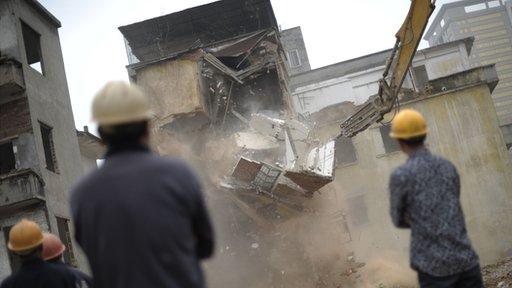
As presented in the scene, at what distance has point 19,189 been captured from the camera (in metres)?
13.7

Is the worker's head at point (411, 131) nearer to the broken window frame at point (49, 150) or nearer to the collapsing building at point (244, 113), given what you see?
the collapsing building at point (244, 113)

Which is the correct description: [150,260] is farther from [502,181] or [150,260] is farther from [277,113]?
[502,181]

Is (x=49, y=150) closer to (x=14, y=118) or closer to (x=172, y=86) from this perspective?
(x=14, y=118)

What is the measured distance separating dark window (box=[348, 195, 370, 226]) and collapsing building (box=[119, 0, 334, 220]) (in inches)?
239

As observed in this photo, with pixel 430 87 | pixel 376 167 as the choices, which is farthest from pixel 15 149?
pixel 430 87

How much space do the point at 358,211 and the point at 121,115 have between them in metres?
22.1

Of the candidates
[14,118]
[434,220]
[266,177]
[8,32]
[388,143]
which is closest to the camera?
[434,220]

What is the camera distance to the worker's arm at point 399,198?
10.3 feet

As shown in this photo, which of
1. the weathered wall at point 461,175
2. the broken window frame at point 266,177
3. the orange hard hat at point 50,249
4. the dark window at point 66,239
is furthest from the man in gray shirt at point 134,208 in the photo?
the weathered wall at point 461,175

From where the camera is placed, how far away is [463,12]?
104 m

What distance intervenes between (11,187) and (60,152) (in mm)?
2551

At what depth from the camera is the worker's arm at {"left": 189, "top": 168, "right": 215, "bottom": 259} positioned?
2.03 m

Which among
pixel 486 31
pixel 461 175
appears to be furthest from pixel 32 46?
pixel 486 31

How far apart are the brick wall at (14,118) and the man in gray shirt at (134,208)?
1393 centimetres
